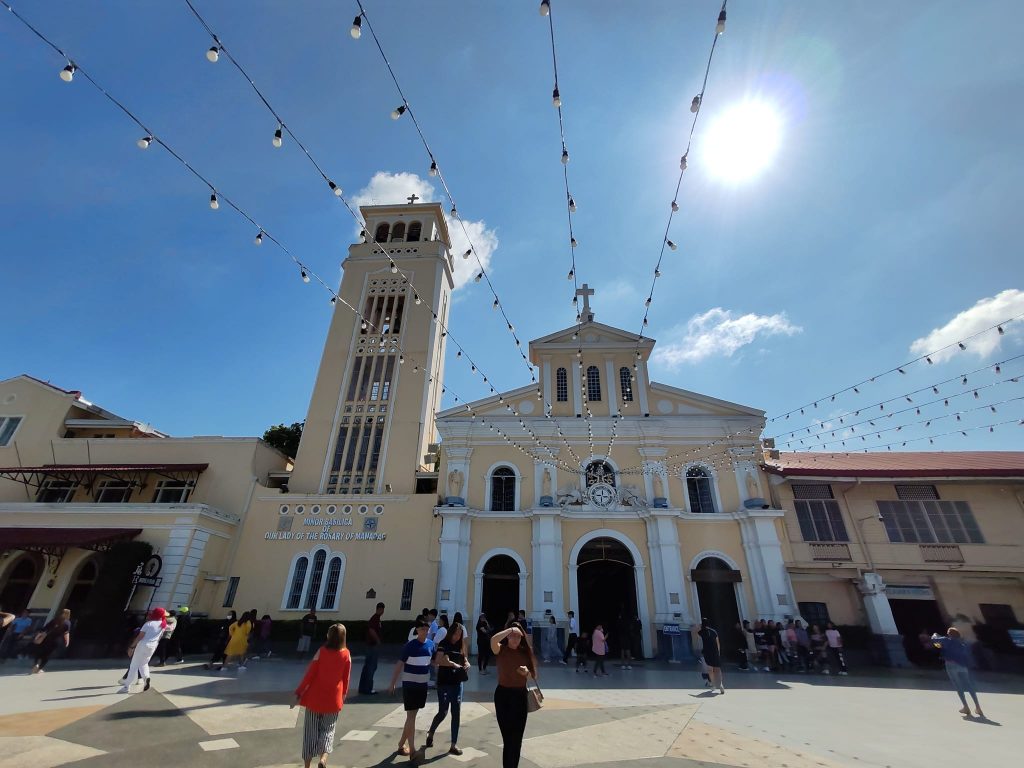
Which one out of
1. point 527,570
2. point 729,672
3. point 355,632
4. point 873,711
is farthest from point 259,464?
point 873,711

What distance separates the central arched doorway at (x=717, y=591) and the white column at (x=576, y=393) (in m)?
7.39

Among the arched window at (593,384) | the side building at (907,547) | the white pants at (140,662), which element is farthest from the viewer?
the arched window at (593,384)

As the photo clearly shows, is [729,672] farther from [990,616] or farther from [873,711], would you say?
[990,616]

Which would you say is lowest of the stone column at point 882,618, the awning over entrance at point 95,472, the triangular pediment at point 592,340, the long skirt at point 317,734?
the long skirt at point 317,734

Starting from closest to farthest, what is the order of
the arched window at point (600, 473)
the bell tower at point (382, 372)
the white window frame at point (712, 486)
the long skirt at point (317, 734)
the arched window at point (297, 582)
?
1. the long skirt at point (317, 734)
2. the arched window at point (297, 582)
3. the white window frame at point (712, 486)
4. the arched window at point (600, 473)
5. the bell tower at point (382, 372)

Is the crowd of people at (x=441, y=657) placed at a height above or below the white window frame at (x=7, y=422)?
below

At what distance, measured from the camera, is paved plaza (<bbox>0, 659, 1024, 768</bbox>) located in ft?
18.3

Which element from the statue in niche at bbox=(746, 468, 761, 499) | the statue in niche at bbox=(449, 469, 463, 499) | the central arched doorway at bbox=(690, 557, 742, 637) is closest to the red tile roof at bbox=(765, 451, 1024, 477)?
the statue in niche at bbox=(746, 468, 761, 499)

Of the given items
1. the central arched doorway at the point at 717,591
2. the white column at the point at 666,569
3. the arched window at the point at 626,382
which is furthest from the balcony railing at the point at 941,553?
the arched window at the point at 626,382

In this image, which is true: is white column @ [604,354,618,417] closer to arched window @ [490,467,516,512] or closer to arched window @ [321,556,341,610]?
arched window @ [490,467,516,512]

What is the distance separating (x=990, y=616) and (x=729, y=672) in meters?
10.3

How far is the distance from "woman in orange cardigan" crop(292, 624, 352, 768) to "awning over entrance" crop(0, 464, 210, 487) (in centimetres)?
1893

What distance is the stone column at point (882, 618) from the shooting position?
15648mm

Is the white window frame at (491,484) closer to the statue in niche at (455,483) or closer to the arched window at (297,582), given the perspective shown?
the statue in niche at (455,483)
